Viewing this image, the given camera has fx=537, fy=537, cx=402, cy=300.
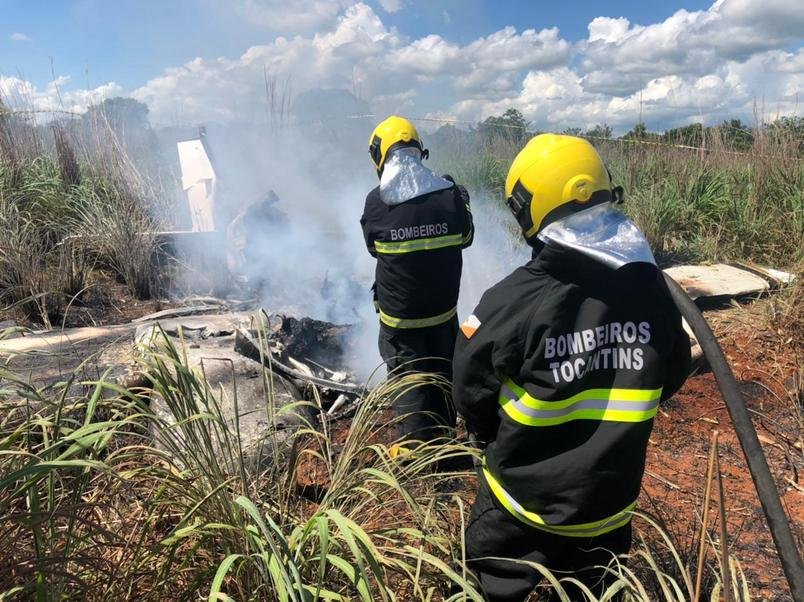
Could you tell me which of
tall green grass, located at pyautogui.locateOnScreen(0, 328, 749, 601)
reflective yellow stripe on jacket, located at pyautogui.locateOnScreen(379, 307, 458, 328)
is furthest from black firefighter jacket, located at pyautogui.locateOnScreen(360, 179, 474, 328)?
tall green grass, located at pyautogui.locateOnScreen(0, 328, 749, 601)

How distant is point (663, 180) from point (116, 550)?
8.19 meters

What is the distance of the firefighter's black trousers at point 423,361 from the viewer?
3.42m

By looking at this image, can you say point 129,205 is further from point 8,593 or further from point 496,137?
point 496,137

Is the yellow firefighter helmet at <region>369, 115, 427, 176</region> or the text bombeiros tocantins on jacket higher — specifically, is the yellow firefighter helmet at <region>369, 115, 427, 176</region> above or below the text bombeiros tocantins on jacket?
above

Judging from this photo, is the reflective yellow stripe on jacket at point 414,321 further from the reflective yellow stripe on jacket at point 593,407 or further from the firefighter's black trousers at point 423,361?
the reflective yellow stripe on jacket at point 593,407

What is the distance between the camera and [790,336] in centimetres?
472

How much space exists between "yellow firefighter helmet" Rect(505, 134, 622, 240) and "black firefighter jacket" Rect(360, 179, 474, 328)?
1.69 meters

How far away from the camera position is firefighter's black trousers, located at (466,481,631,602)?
169 centimetres

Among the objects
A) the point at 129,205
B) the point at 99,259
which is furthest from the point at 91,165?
the point at 99,259

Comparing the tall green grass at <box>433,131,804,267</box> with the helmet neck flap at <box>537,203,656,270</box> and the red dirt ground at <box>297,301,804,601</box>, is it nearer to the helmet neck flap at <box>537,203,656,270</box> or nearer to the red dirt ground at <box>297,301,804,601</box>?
the red dirt ground at <box>297,301,804,601</box>

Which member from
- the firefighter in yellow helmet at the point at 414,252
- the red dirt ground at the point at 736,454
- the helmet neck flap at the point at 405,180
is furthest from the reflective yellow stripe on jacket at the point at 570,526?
the helmet neck flap at the point at 405,180

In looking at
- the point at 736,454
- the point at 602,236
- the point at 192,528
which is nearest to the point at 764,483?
the point at 602,236

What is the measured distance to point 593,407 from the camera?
1572 mm

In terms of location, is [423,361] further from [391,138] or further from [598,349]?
[598,349]
